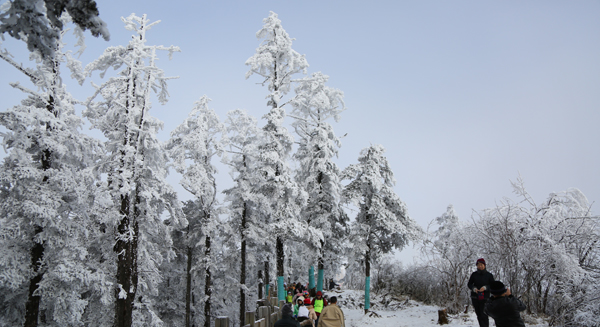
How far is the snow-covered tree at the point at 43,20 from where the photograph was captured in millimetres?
3773

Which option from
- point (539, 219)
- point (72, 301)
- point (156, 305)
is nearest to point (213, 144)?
point (72, 301)

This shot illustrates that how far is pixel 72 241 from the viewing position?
13008mm

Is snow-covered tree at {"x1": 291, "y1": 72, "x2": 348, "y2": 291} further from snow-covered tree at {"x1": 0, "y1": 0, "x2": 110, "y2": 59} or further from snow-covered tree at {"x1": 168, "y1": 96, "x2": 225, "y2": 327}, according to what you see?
snow-covered tree at {"x1": 0, "y1": 0, "x2": 110, "y2": 59}

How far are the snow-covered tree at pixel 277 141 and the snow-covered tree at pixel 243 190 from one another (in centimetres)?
86

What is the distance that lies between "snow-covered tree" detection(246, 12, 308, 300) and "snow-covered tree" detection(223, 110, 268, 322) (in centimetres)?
86

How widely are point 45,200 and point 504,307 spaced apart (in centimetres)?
1290

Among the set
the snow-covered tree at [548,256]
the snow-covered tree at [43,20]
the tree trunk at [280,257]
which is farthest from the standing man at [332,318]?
the tree trunk at [280,257]

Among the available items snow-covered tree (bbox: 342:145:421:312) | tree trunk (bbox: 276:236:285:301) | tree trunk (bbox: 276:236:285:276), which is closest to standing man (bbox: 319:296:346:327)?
tree trunk (bbox: 276:236:285:301)

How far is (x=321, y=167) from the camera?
917 inches

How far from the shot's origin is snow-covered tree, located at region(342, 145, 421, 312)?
22.5 metres

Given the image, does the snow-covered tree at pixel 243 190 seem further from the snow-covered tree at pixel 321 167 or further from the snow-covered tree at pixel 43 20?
the snow-covered tree at pixel 43 20

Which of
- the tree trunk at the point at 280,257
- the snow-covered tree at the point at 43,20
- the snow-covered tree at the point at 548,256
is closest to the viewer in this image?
the snow-covered tree at the point at 43,20

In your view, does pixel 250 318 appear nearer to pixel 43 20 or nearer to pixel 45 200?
pixel 43 20

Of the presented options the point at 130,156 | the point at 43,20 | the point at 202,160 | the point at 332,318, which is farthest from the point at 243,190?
the point at 43,20
